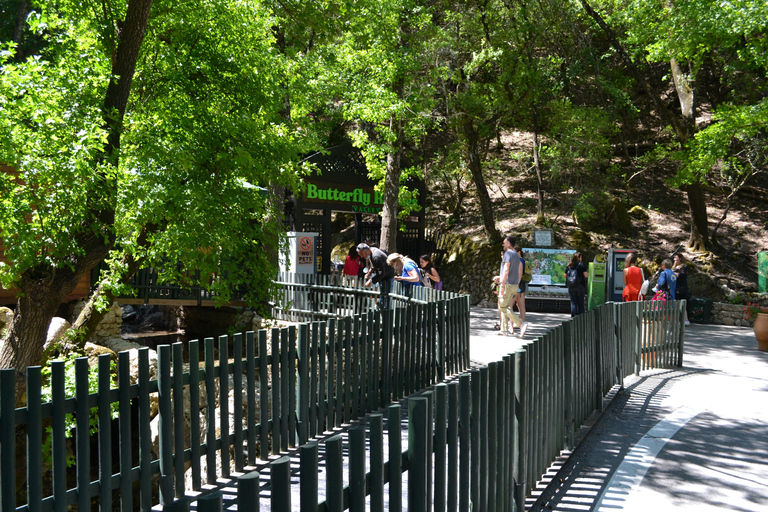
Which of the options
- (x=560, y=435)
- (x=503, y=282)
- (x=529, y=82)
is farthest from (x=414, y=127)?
(x=560, y=435)

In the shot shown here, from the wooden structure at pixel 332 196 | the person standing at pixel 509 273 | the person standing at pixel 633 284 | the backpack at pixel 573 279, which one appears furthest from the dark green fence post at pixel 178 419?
the wooden structure at pixel 332 196

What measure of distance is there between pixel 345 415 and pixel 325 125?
71.3ft

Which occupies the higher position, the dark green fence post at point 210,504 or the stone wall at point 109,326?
the dark green fence post at point 210,504

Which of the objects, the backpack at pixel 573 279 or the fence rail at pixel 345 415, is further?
the backpack at pixel 573 279

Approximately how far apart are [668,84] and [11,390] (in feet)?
115

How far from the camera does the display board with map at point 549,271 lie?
20.8 meters

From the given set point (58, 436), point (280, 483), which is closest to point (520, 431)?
point (280, 483)

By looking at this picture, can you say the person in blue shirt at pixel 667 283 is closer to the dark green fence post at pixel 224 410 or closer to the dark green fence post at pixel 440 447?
the dark green fence post at pixel 224 410

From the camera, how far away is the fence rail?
3244 mm

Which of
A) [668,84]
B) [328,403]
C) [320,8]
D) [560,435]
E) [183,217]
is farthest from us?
[668,84]

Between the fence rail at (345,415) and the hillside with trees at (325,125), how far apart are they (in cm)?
284

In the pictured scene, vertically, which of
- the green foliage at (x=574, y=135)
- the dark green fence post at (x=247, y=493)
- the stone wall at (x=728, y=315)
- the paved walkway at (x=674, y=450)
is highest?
the green foliage at (x=574, y=135)

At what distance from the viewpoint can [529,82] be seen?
966 inches

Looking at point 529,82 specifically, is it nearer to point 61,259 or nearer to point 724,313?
point 724,313
